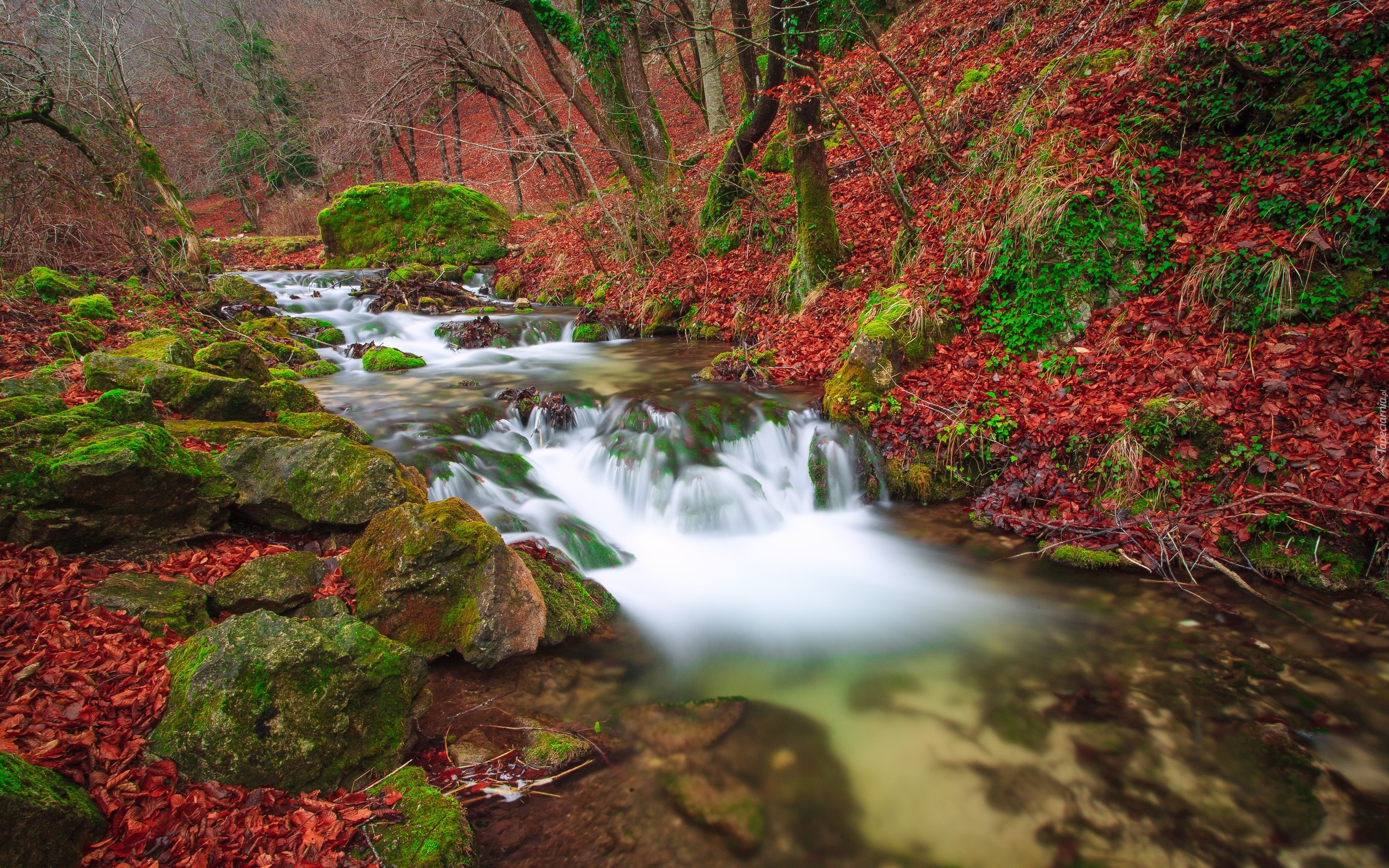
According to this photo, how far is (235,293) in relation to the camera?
11.8 m

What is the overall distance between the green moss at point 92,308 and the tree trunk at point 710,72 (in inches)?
489

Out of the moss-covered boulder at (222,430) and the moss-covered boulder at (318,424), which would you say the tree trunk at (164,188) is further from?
the moss-covered boulder at (222,430)

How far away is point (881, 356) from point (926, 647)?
3194mm

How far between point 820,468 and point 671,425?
171cm

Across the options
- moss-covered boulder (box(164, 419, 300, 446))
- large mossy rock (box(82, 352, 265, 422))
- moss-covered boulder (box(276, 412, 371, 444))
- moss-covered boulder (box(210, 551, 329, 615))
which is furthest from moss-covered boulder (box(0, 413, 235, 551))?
large mossy rock (box(82, 352, 265, 422))

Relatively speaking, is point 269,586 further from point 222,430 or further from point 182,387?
point 182,387

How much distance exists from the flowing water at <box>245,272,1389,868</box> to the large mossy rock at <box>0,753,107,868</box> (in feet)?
6.71

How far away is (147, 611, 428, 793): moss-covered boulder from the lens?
2266mm

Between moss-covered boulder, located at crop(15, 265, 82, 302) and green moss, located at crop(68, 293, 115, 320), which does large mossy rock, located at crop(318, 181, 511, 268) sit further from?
green moss, located at crop(68, 293, 115, 320)

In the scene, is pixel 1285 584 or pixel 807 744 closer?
pixel 807 744

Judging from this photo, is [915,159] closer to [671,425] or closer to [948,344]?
[948,344]

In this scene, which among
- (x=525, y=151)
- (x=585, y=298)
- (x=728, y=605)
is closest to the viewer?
(x=728, y=605)

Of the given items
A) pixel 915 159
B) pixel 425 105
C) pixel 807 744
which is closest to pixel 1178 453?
pixel 807 744

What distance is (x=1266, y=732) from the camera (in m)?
3.17
